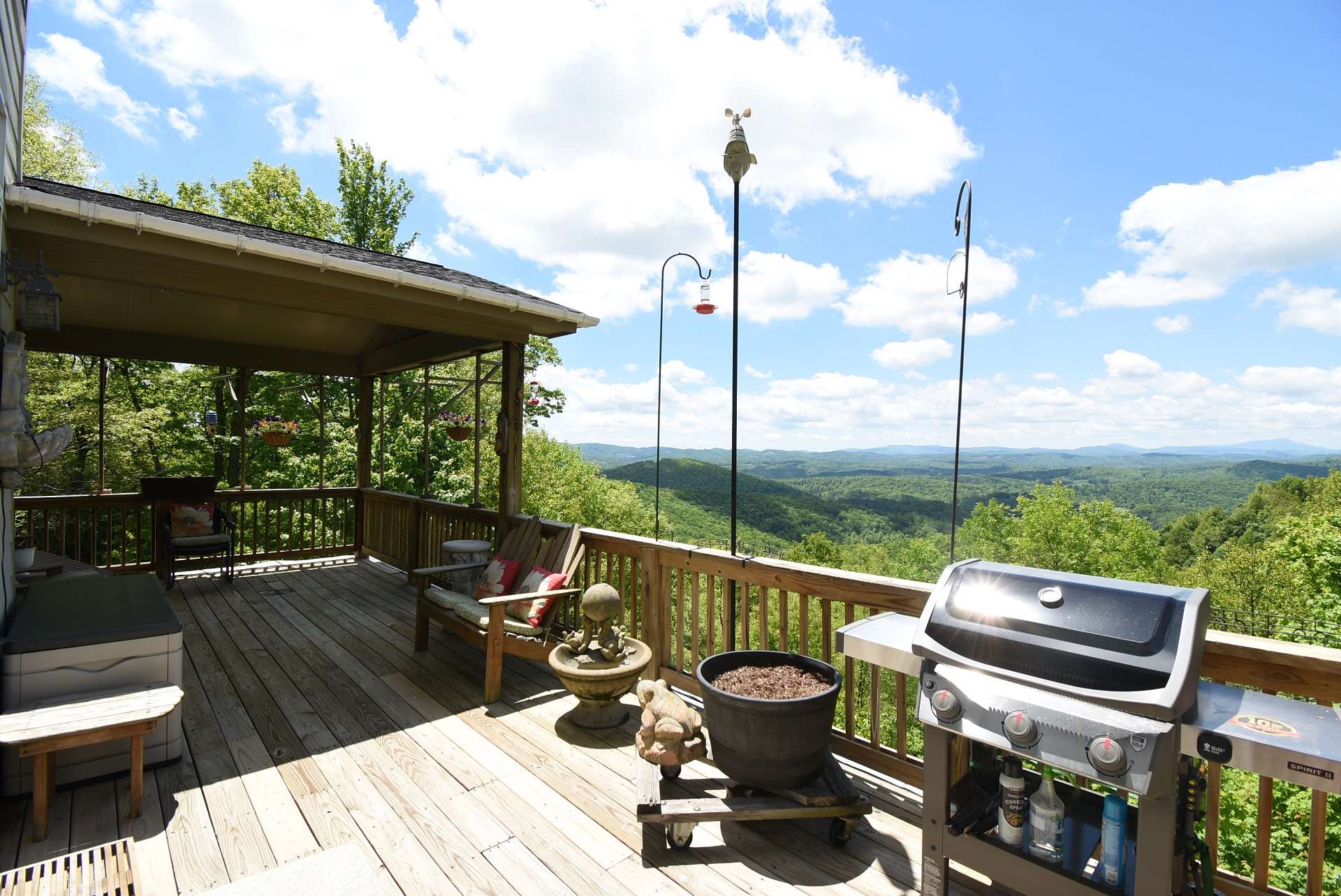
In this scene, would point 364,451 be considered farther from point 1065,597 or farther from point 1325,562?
point 1325,562

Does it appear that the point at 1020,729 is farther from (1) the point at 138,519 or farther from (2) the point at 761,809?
(1) the point at 138,519

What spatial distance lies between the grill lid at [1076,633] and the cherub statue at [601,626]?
1.63m

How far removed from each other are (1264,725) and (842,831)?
1.28 metres

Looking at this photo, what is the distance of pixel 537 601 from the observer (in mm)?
3525

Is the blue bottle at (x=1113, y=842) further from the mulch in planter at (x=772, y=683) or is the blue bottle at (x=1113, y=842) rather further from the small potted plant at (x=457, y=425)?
the small potted plant at (x=457, y=425)

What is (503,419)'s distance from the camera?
4676 mm

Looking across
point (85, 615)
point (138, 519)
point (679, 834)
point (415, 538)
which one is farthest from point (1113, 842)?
point (138, 519)

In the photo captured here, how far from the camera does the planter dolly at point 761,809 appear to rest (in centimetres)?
206

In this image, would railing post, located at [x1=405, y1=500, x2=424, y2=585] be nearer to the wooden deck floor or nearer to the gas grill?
the wooden deck floor

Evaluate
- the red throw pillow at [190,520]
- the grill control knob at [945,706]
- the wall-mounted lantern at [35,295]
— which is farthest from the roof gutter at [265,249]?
the grill control knob at [945,706]

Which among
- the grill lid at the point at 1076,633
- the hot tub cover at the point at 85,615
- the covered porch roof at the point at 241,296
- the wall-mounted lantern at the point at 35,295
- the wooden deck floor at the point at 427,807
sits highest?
the covered porch roof at the point at 241,296

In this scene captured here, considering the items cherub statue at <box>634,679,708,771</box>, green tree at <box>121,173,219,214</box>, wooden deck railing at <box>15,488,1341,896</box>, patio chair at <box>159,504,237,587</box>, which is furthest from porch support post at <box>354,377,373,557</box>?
green tree at <box>121,173,219,214</box>

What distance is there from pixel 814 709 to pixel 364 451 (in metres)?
6.69

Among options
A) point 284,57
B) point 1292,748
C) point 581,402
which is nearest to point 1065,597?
point 1292,748
